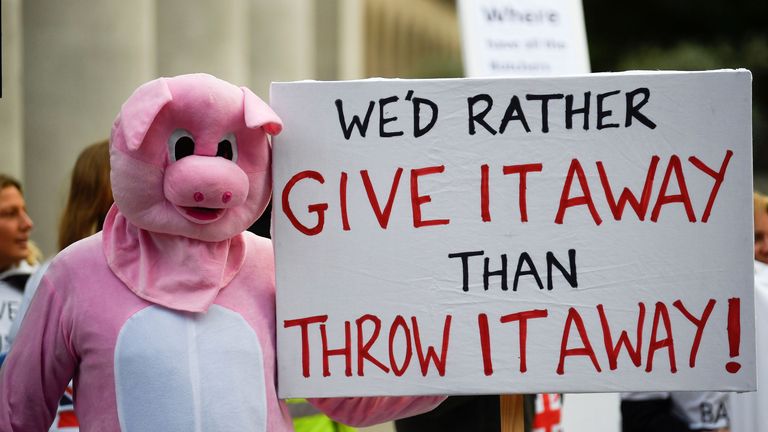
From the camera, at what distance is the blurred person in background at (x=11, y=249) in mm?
4828

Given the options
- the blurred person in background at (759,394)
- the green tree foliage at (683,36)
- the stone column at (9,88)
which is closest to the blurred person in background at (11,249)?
the stone column at (9,88)

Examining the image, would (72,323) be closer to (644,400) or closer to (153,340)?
(153,340)

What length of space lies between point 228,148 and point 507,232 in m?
0.69

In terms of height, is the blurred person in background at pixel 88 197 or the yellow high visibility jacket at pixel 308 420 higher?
the blurred person in background at pixel 88 197

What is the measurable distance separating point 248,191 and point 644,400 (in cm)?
243

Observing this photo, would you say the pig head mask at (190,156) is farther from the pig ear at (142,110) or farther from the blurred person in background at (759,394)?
the blurred person in background at (759,394)

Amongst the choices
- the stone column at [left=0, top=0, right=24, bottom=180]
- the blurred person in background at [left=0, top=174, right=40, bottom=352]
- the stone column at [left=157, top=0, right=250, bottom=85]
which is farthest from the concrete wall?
the blurred person in background at [left=0, top=174, right=40, bottom=352]

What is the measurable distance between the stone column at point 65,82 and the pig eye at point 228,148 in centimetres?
524

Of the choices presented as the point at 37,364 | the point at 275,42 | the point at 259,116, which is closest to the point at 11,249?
the point at 37,364

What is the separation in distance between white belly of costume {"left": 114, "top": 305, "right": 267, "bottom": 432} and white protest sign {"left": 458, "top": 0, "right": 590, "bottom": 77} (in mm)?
3142

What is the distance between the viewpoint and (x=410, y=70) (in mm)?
34531

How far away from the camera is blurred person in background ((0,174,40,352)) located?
4.83 m

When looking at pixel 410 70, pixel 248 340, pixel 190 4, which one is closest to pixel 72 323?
pixel 248 340

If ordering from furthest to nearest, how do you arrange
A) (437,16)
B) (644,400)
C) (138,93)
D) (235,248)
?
(437,16) → (644,400) → (235,248) → (138,93)
